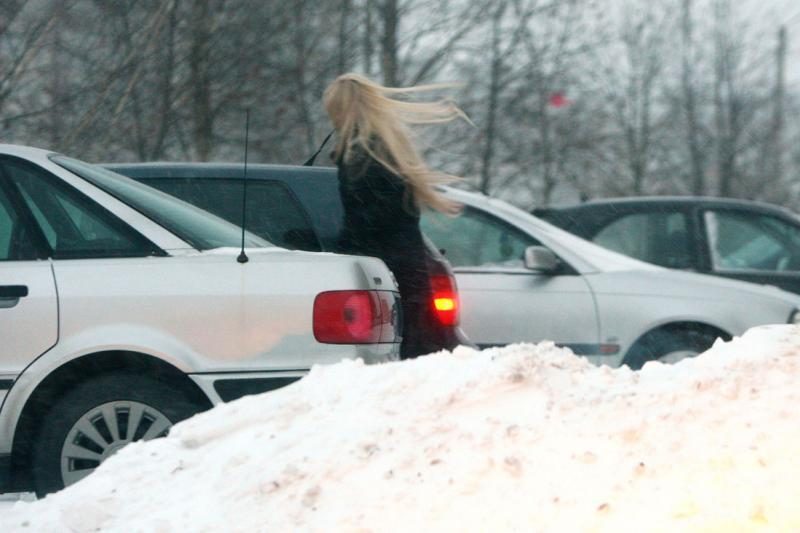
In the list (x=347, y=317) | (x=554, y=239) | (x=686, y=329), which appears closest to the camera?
(x=347, y=317)

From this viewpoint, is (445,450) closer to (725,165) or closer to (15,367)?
(15,367)

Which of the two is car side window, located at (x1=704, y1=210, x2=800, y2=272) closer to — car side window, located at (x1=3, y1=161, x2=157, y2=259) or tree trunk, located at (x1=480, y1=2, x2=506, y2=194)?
car side window, located at (x1=3, y1=161, x2=157, y2=259)

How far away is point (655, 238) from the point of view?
10500mm

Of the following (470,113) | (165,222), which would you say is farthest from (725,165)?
(165,222)

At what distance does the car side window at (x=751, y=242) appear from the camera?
1052cm

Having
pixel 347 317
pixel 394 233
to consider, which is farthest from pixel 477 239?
pixel 347 317

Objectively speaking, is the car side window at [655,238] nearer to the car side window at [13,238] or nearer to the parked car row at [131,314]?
the parked car row at [131,314]

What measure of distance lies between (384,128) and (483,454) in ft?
11.1

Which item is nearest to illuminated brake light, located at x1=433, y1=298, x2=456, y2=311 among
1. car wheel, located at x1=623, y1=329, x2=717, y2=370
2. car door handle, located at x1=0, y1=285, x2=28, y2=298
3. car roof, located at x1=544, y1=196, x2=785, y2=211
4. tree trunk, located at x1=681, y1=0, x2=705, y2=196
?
car wheel, located at x1=623, y1=329, x2=717, y2=370

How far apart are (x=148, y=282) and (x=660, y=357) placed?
4.43 m

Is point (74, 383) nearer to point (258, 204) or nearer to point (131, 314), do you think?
point (131, 314)

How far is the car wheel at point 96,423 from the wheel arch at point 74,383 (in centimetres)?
3

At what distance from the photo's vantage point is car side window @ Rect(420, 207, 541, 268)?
340 inches

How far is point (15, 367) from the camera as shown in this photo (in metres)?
5.23
